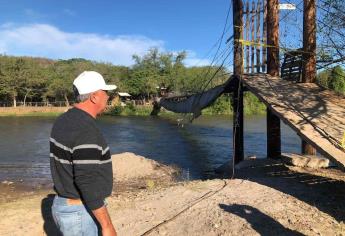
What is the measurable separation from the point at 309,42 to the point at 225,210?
248 inches

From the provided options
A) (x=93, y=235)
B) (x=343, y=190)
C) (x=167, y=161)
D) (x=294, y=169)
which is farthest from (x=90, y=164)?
(x=167, y=161)

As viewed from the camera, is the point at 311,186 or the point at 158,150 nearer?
the point at 311,186

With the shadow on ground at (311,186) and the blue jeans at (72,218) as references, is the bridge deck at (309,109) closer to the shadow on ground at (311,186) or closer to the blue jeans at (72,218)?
the shadow on ground at (311,186)

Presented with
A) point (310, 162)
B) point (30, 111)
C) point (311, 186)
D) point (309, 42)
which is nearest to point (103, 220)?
point (311, 186)

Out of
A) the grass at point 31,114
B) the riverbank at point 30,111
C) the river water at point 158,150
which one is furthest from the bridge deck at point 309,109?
the riverbank at point 30,111

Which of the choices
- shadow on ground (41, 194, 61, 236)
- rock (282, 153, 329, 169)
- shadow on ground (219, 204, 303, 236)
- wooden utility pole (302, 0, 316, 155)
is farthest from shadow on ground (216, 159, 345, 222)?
shadow on ground (41, 194, 61, 236)

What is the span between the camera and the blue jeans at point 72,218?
3.00 m

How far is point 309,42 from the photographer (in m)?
11.2

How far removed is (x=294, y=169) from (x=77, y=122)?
25.6 feet

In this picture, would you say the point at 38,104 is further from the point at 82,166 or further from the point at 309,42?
the point at 82,166

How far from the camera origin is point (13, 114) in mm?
54500

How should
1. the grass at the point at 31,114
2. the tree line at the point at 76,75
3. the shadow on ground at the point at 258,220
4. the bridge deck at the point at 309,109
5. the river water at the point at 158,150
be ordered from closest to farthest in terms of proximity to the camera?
the shadow on ground at the point at 258,220, the bridge deck at the point at 309,109, the river water at the point at 158,150, the grass at the point at 31,114, the tree line at the point at 76,75

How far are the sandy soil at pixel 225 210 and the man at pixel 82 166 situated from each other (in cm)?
282

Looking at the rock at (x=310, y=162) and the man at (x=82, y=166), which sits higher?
the man at (x=82, y=166)
